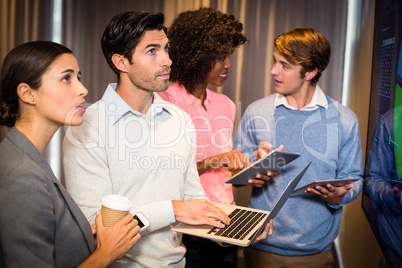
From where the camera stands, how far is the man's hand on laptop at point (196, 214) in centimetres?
157

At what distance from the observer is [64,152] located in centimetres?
154

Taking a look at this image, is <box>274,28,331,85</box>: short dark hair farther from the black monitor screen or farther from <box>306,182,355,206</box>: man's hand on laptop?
<box>306,182,355,206</box>: man's hand on laptop

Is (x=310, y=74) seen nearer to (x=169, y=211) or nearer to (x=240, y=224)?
(x=240, y=224)

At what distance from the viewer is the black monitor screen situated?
154 centimetres

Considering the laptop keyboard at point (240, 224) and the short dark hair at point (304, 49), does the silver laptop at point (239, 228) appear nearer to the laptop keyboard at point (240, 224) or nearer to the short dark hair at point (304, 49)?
the laptop keyboard at point (240, 224)

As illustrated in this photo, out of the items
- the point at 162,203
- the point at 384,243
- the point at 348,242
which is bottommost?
the point at 348,242

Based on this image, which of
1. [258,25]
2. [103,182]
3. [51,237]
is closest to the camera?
[51,237]

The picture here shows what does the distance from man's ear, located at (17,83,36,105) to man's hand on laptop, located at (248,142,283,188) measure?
3.75 feet

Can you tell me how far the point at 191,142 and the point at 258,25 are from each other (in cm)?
239

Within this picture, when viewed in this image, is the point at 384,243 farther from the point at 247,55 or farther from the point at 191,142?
the point at 247,55

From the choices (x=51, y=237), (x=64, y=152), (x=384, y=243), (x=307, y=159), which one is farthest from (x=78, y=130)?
(x=384, y=243)

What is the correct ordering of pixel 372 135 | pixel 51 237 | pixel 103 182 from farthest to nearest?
pixel 372 135, pixel 103 182, pixel 51 237

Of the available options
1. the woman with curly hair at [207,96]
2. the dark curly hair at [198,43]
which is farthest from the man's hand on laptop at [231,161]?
the dark curly hair at [198,43]

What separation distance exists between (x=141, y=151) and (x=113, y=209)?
0.40 meters
